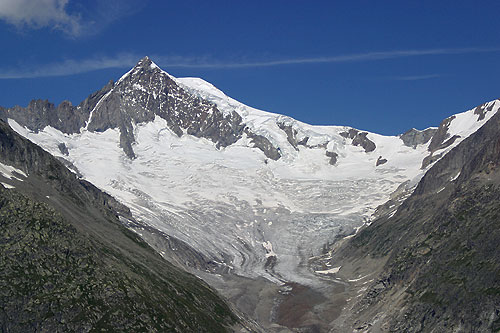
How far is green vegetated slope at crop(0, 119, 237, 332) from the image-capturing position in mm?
98688

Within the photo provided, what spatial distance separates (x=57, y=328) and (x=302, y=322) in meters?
101

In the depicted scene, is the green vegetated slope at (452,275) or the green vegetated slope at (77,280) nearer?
the green vegetated slope at (77,280)

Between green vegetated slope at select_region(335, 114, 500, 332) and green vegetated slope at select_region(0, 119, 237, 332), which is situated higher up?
green vegetated slope at select_region(335, 114, 500, 332)

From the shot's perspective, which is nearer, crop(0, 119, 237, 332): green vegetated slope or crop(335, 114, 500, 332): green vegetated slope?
crop(0, 119, 237, 332): green vegetated slope

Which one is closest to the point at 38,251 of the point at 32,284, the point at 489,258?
the point at 32,284

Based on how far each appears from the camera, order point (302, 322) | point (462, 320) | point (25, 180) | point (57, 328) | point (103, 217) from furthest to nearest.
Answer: point (302, 322) < point (103, 217) < point (25, 180) < point (462, 320) < point (57, 328)

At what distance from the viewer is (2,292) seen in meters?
97.5

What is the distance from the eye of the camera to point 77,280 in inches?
4250

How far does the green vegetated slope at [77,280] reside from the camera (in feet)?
324

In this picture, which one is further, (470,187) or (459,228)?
(470,187)

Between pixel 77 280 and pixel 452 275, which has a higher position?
pixel 452 275

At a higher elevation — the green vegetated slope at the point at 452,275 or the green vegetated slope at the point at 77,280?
the green vegetated slope at the point at 452,275

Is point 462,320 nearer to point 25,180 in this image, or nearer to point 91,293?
point 91,293

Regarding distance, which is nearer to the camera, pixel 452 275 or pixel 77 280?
pixel 77 280
